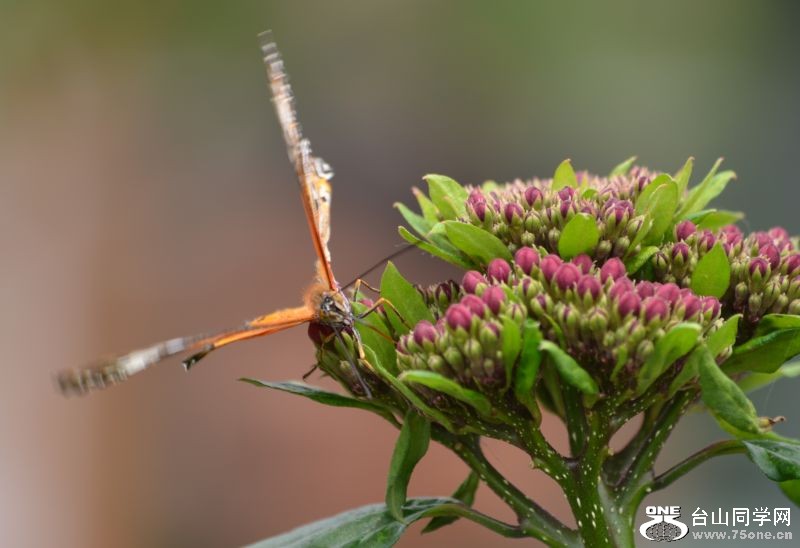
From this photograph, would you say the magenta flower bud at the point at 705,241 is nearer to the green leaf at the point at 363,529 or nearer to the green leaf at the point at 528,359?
the green leaf at the point at 528,359

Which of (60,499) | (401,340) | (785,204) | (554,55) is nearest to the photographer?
(401,340)

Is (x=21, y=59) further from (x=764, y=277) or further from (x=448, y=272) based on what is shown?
(x=764, y=277)

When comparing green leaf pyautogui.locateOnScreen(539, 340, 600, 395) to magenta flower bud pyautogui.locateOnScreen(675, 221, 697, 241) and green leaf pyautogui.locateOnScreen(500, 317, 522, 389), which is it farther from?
magenta flower bud pyautogui.locateOnScreen(675, 221, 697, 241)

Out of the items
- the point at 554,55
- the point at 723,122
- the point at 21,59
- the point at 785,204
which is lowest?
the point at 785,204

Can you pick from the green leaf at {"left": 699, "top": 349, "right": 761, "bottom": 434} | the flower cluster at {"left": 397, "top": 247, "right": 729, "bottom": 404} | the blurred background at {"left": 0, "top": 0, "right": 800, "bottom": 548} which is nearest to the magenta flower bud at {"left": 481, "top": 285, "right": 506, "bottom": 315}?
the flower cluster at {"left": 397, "top": 247, "right": 729, "bottom": 404}

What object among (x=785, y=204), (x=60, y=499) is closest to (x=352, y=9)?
(x=785, y=204)

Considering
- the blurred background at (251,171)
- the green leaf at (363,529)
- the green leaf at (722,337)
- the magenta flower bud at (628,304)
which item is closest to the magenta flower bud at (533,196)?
the magenta flower bud at (628,304)
